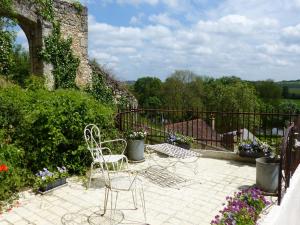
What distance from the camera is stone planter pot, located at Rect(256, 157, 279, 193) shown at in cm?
432

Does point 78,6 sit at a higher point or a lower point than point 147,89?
higher

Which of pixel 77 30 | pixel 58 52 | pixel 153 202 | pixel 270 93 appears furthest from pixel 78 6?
pixel 270 93

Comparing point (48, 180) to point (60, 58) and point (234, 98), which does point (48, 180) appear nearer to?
point (60, 58)

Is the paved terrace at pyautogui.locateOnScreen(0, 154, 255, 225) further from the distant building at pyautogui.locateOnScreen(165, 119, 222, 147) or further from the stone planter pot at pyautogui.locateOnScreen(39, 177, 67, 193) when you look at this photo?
the distant building at pyautogui.locateOnScreen(165, 119, 222, 147)

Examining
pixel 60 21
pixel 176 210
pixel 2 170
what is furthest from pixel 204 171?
pixel 60 21

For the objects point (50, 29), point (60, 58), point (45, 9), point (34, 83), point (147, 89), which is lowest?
point (34, 83)

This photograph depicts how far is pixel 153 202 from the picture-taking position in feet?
13.5

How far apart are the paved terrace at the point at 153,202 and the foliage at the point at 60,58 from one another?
223 inches

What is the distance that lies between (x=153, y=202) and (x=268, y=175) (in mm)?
1709

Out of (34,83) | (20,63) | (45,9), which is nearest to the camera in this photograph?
(34,83)

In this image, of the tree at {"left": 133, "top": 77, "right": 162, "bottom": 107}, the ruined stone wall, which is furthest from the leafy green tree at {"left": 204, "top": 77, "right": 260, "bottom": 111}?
the ruined stone wall

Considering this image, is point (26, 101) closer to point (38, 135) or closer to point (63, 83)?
point (38, 135)

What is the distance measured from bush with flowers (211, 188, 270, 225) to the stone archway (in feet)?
25.6

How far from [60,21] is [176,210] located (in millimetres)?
8044
